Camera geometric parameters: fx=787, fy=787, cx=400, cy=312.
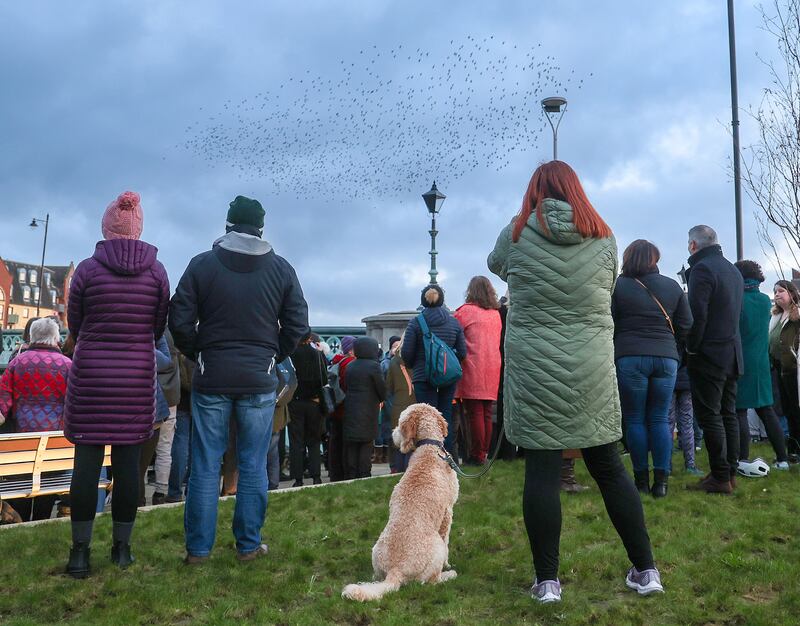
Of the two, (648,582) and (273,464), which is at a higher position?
(273,464)

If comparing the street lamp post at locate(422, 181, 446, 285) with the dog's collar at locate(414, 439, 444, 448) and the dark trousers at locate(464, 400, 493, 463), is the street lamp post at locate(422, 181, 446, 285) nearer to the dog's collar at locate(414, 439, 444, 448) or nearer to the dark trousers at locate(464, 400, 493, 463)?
the dark trousers at locate(464, 400, 493, 463)

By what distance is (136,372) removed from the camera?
473 centimetres

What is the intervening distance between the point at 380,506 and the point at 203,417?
233 centimetres

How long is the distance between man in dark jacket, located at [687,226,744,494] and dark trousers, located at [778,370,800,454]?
252 centimetres

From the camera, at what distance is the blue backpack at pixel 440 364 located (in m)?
8.23

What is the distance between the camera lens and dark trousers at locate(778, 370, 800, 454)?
8.99m

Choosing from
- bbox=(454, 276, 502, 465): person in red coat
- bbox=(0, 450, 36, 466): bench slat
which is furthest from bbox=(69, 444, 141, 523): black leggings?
bbox=(454, 276, 502, 465): person in red coat

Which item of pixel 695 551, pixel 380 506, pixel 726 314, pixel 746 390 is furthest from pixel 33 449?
pixel 746 390

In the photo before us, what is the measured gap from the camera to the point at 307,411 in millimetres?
10062

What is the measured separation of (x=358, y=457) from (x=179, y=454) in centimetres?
232

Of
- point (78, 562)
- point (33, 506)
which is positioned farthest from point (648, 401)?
point (33, 506)

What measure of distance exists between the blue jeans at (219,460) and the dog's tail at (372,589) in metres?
1.05

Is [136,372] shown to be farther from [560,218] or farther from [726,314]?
[726,314]

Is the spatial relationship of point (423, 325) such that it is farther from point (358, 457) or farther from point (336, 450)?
point (336, 450)
